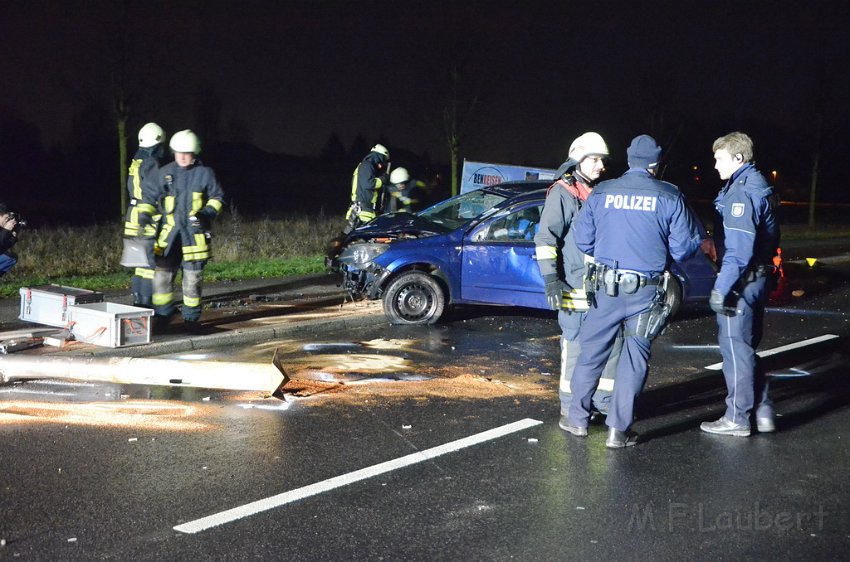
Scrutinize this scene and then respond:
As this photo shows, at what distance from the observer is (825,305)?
1259 cm

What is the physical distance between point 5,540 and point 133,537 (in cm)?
59

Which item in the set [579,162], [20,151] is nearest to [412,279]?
[579,162]

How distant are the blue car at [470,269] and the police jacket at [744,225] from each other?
453cm

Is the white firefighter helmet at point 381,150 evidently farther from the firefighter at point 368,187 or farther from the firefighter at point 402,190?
the firefighter at point 402,190

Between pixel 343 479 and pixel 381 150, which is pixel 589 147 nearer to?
pixel 343 479

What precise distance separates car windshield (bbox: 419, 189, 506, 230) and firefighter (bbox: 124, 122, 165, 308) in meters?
3.85

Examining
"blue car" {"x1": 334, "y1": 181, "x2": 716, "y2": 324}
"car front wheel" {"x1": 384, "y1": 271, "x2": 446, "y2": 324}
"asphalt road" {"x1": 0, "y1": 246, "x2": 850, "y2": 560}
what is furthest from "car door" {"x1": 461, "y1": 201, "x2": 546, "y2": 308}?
"asphalt road" {"x1": 0, "y1": 246, "x2": 850, "y2": 560}

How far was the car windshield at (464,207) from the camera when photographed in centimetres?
1239

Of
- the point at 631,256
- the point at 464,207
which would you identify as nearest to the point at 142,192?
the point at 464,207

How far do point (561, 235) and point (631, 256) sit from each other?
72 cm

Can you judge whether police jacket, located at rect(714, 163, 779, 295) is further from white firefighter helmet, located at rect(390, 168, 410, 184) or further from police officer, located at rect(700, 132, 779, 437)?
white firefighter helmet, located at rect(390, 168, 410, 184)

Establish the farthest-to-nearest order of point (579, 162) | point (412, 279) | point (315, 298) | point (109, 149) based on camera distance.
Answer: point (109, 149) < point (315, 298) < point (412, 279) < point (579, 162)

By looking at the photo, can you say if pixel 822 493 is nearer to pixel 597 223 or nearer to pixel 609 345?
pixel 609 345

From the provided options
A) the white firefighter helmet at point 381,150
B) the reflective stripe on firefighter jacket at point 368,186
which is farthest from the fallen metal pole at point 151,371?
the white firefighter helmet at point 381,150
